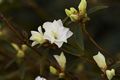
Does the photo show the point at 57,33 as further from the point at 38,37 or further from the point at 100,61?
the point at 100,61

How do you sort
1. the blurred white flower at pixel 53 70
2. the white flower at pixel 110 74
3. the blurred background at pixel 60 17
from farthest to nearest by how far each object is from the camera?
1. the blurred background at pixel 60 17
2. the blurred white flower at pixel 53 70
3. the white flower at pixel 110 74

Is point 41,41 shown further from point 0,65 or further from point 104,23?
point 104,23

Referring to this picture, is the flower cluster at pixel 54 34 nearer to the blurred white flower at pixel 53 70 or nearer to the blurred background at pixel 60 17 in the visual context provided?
the blurred white flower at pixel 53 70

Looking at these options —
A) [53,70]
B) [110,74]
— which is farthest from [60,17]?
[110,74]

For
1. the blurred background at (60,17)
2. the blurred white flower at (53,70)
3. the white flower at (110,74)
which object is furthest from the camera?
the blurred background at (60,17)

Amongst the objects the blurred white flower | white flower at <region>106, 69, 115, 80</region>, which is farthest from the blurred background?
white flower at <region>106, 69, 115, 80</region>

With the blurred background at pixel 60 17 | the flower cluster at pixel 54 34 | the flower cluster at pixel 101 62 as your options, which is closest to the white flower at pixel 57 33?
the flower cluster at pixel 54 34

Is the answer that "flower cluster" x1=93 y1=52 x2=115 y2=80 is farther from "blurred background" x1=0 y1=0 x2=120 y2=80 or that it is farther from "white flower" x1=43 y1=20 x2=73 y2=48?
"blurred background" x1=0 y1=0 x2=120 y2=80
